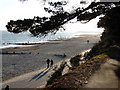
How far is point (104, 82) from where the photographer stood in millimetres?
5922

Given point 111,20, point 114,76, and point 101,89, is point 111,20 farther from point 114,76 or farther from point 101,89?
point 101,89

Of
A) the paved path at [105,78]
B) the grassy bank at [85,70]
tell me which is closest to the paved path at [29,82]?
the grassy bank at [85,70]

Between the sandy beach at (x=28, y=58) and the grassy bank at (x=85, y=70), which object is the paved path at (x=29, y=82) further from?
the grassy bank at (x=85, y=70)

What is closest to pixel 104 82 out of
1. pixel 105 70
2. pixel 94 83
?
pixel 94 83

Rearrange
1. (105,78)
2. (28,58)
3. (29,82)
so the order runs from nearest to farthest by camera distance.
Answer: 1. (105,78)
2. (29,82)
3. (28,58)

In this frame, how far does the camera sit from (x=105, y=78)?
6363 mm

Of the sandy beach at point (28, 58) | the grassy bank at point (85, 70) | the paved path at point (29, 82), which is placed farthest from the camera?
the sandy beach at point (28, 58)

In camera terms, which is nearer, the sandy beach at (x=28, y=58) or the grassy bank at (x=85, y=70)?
the grassy bank at (x=85, y=70)

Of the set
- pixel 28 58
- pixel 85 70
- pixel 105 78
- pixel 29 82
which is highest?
pixel 85 70

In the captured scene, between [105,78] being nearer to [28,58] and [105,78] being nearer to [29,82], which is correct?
[29,82]

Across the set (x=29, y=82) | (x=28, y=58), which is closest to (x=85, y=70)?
(x=29, y=82)

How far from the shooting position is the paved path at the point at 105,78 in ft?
18.4

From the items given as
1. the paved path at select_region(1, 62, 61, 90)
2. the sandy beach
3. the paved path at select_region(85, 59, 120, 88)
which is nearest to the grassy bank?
the paved path at select_region(85, 59, 120, 88)

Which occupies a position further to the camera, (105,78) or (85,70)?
(85,70)
